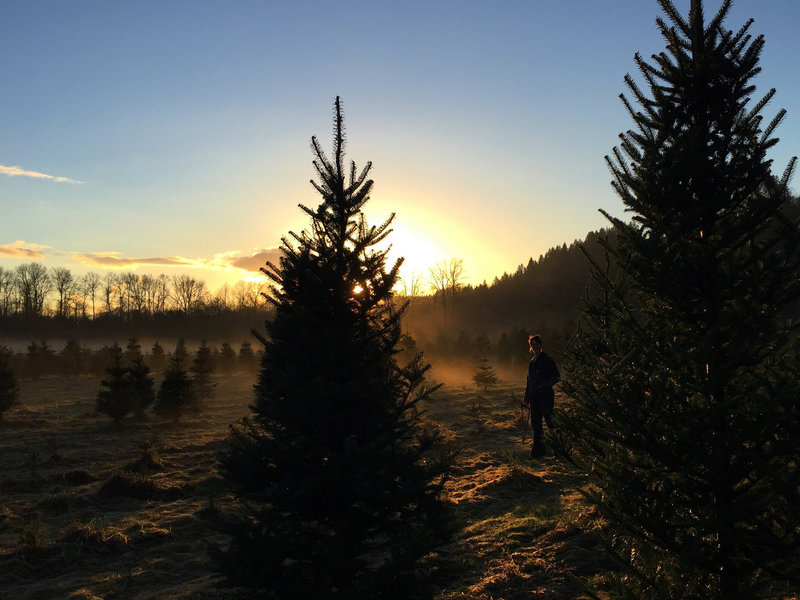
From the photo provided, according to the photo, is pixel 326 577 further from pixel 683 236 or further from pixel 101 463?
pixel 101 463

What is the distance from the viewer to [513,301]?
79.8m

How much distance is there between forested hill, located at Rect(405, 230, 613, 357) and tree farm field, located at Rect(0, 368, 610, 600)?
5450 cm

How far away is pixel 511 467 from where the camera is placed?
10.3m

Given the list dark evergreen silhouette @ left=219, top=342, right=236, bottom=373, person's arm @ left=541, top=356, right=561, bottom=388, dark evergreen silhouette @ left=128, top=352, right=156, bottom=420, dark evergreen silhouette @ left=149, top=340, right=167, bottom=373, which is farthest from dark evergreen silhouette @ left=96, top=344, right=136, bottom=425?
dark evergreen silhouette @ left=149, top=340, right=167, bottom=373

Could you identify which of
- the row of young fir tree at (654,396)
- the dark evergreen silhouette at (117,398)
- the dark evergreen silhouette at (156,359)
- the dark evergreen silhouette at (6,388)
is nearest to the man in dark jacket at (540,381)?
the row of young fir tree at (654,396)

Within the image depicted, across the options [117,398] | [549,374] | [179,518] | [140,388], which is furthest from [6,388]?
[549,374]

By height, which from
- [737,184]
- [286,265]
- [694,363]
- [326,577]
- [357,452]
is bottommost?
[326,577]

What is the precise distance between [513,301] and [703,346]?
7827cm

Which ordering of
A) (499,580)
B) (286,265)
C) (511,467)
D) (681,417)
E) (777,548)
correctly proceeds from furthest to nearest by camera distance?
(511,467)
(499,580)
(286,265)
(681,417)
(777,548)

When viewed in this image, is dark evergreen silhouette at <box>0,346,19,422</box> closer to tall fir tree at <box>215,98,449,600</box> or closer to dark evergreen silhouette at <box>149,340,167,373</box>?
tall fir tree at <box>215,98,449,600</box>

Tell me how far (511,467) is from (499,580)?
497 cm

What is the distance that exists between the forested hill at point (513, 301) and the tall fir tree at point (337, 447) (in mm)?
63840

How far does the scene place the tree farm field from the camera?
5730mm

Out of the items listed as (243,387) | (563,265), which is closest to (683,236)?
(243,387)
